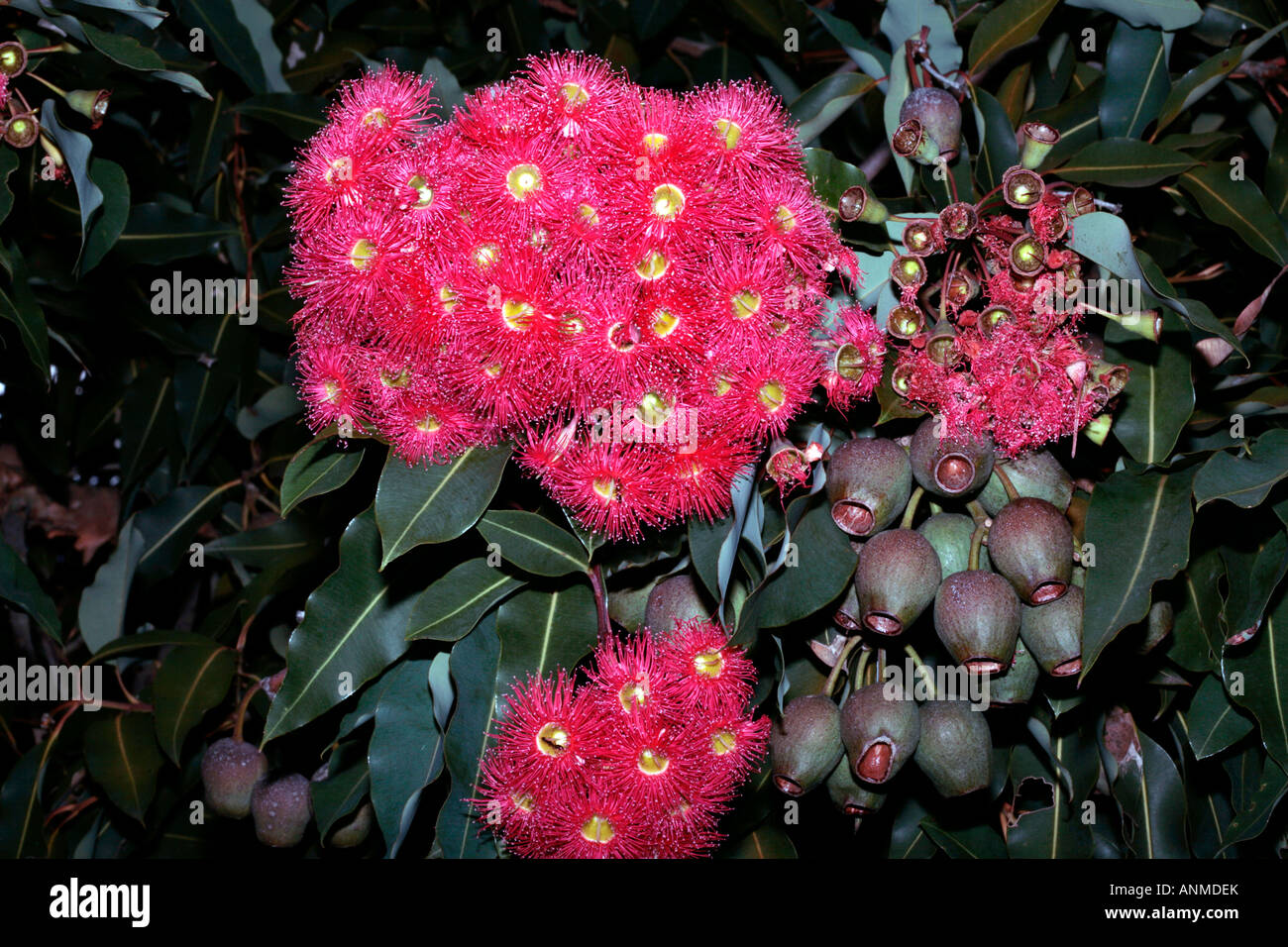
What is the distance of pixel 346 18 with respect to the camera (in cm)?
173

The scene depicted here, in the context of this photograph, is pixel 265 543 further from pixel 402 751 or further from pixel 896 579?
pixel 896 579

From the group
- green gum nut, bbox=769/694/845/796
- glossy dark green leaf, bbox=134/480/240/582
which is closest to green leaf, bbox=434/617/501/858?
green gum nut, bbox=769/694/845/796

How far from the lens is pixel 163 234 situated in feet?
5.14

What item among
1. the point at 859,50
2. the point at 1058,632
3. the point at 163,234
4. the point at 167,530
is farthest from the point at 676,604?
the point at 163,234

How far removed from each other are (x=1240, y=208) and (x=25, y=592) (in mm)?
1544

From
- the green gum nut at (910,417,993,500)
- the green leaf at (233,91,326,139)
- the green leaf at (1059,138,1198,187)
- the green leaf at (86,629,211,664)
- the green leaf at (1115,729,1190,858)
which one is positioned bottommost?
the green leaf at (1115,729,1190,858)

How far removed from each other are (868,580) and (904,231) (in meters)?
0.34

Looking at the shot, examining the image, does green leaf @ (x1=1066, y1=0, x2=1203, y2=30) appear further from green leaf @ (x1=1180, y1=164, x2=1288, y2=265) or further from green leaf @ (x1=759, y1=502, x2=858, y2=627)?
green leaf @ (x1=759, y1=502, x2=858, y2=627)

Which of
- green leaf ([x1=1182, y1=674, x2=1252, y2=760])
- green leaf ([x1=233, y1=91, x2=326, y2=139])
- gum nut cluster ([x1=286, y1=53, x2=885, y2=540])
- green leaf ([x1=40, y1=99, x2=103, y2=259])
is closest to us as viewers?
gum nut cluster ([x1=286, y1=53, x2=885, y2=540])

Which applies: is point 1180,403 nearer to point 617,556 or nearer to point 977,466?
point 977,466

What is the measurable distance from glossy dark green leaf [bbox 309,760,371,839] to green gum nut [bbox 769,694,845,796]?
46 cm

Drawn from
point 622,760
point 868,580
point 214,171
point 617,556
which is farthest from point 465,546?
point 214,171

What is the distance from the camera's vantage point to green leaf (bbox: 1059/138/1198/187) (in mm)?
1128

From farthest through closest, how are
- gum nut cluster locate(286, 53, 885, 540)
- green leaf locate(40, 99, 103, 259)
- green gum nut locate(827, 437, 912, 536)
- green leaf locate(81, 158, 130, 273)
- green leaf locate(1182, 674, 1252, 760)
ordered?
green leaf locate(81, 158, 130, 273)
green leaf locate(40, 99, 103, 259)
green leaf locate(1182, 674, 1252, 760)
green gum nut locate(827, 437, 912, 536)
gum nut cluster locate(286, 53, 885, 540)
